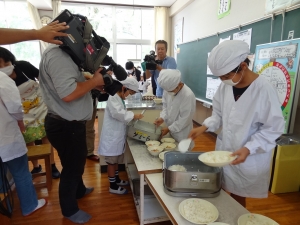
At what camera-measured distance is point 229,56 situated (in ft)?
3.07

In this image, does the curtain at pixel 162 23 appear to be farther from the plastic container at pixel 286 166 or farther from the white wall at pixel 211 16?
the plastic container at pixel 286 166

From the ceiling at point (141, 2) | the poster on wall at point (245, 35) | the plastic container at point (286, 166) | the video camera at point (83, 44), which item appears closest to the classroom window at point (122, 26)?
the ceiling at point (141, 2)

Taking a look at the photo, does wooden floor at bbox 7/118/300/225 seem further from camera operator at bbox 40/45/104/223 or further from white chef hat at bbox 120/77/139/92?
white chef hat at bbox 120/77/139/92

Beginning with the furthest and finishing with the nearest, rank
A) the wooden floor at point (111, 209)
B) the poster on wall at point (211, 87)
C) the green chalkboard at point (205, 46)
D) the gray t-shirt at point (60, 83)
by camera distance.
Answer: the poster on wall at point (211, 87) < the green chalkboard at point (205, 46) < the wooden floor at point (111, 209) < the gray t-shirt at point (60, 83)

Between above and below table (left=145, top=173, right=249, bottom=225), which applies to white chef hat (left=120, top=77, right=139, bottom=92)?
above

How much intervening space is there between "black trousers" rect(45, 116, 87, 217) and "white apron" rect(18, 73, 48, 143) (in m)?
0.73

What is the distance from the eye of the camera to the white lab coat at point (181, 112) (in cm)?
171

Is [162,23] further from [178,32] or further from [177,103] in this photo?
[177,103]

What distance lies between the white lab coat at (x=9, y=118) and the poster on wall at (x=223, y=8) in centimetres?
288

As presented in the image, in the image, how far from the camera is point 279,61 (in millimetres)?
1787

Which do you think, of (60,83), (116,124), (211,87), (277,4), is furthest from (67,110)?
(211,87)

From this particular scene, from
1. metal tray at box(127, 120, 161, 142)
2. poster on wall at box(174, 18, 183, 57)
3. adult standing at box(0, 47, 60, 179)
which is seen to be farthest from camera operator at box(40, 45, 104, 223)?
poster on wall at box(174, 18, 183, 57)

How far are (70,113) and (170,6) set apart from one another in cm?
505

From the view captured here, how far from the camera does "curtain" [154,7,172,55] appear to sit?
5359 mm
